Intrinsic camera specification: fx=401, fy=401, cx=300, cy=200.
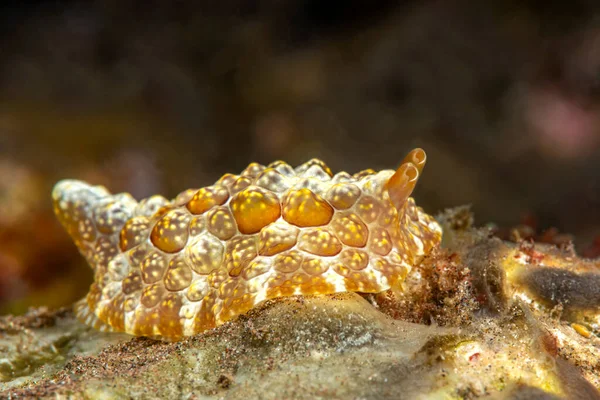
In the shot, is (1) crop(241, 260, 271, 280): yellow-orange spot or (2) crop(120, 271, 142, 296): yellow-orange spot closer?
(1) crop(241, 260, 271, 280): yellow-orange spot

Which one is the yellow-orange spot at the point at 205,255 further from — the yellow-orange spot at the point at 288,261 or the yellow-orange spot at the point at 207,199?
the yellow-orange spot at the point at 288,261

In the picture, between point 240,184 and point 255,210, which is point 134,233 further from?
Result: point 255,210

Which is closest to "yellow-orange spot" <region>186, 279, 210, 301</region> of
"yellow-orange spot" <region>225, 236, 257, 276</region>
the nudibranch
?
the nudibranch

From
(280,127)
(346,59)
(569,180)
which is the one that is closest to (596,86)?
(569,180)

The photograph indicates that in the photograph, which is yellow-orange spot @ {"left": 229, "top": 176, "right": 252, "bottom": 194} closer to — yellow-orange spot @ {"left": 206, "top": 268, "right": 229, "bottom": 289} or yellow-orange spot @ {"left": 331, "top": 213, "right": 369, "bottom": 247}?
yellow-orange spot @ {"left": 206, "top": 268, "right": 229, "bottom": 289}

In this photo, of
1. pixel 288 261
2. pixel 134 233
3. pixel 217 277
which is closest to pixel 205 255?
pixel 217 277

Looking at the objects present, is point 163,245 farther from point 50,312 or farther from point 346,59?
point 346,59
